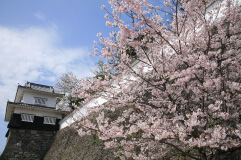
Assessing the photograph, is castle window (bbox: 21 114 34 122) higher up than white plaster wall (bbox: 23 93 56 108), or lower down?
lower down

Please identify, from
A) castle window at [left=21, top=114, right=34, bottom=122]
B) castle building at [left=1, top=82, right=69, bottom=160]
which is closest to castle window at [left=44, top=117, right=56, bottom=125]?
castle building at [left=1, top=82, right=69, bottom=160]

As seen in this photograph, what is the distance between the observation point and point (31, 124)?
16859 millimetres

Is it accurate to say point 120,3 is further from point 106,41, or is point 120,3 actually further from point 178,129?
point 178,129

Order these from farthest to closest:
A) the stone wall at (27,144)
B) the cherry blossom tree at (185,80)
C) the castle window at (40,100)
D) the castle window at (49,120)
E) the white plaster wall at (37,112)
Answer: the castle window at (40,100), the castle window at (49,120), the white plaster wall at (37,112), the stone wall at (27,144), the cherry blossom tree at (185,80)

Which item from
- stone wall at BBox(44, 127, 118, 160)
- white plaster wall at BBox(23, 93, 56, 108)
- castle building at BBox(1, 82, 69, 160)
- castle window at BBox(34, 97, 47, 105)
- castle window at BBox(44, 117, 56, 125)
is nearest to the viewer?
stone wall at BBox(44, 127, 118, 160)

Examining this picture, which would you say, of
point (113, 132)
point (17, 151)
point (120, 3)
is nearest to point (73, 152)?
point (17, 151)

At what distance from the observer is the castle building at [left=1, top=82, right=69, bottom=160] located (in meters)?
15.3

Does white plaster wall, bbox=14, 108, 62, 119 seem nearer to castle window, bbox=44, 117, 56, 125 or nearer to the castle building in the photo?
the castle building

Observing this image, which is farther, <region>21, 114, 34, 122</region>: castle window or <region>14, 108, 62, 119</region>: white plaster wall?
<region>14, 108, 62, 119</region>: white plaster wall

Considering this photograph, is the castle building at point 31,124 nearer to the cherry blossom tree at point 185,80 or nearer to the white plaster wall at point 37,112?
the white plaster wall at point 37,112

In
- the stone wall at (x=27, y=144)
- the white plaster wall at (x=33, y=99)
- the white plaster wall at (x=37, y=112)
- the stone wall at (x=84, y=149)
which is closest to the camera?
the stone wall at (x=84, y=149)

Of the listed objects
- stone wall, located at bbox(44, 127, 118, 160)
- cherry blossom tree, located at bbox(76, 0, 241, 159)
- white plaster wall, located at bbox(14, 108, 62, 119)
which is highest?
white plaster wall, located at bbox(14, 108, 62, 119)

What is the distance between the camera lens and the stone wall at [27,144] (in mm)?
14891

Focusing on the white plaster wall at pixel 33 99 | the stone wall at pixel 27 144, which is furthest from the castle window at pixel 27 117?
the white plaster wall at pixel 33 99
